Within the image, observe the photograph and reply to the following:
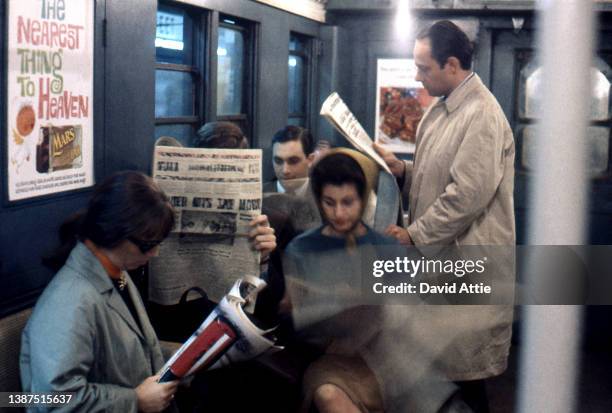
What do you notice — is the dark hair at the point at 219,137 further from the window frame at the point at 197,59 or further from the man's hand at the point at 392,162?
the man's hand at the point at 392,162

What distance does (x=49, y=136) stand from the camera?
1772 millimetres

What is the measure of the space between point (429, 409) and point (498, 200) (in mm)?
573

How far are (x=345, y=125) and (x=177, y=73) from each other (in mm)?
987

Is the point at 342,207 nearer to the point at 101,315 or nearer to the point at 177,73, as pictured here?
the point at 101,315

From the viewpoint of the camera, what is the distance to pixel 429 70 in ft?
6.58

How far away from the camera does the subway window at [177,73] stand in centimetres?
248

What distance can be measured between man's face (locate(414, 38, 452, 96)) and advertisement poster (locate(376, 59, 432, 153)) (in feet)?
6.76

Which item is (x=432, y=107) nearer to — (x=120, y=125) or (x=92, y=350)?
(x=120, y=125)

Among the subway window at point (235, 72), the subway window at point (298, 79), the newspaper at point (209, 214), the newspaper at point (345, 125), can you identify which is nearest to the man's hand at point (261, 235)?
the newspaper at point (209, 214)

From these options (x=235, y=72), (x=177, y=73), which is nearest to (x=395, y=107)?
(x=235, y=72)

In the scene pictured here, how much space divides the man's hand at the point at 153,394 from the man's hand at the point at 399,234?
634 mm

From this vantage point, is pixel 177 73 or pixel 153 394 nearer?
pixel 153 394

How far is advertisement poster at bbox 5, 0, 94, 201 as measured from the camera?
5.34 ft

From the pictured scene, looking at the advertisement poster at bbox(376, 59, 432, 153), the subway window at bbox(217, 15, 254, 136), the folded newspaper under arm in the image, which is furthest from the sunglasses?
the advertisement poster at bbox(376, 59, 432, 153)
